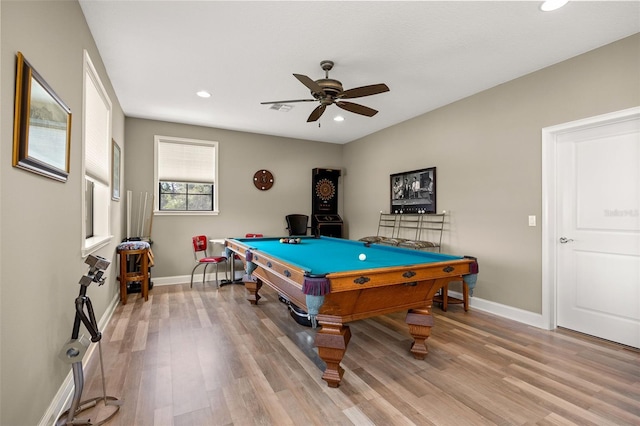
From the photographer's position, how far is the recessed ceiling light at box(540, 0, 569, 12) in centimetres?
225

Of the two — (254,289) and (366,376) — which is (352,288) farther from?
(254,289)

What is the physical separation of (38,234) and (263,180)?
4508 millimetres

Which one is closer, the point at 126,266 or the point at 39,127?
the point at 39,127

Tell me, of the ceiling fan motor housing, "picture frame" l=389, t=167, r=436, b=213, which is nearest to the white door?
"picture frame" l=389, t=167, r=436, b=213

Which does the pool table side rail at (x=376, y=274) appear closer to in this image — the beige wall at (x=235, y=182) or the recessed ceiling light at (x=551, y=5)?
the recessed ceiling light at (x=551, y=5)

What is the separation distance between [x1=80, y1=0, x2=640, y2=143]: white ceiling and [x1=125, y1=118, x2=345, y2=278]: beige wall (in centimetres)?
113

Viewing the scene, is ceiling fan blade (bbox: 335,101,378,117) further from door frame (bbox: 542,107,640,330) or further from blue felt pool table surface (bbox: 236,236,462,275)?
door frame (bbox: 542,107,640,330)

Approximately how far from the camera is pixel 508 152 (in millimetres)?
3629

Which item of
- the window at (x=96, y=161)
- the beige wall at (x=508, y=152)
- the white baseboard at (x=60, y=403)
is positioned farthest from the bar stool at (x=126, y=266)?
the beige wall at (x=508, y=152)

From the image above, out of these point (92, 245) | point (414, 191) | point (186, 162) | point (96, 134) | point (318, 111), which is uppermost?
point (318, 111)

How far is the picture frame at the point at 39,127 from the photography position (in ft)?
4.45

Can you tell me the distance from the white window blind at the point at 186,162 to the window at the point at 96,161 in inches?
66.5

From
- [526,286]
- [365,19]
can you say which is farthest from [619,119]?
[365,19]

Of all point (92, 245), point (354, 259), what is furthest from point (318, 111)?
point (92, 245)
